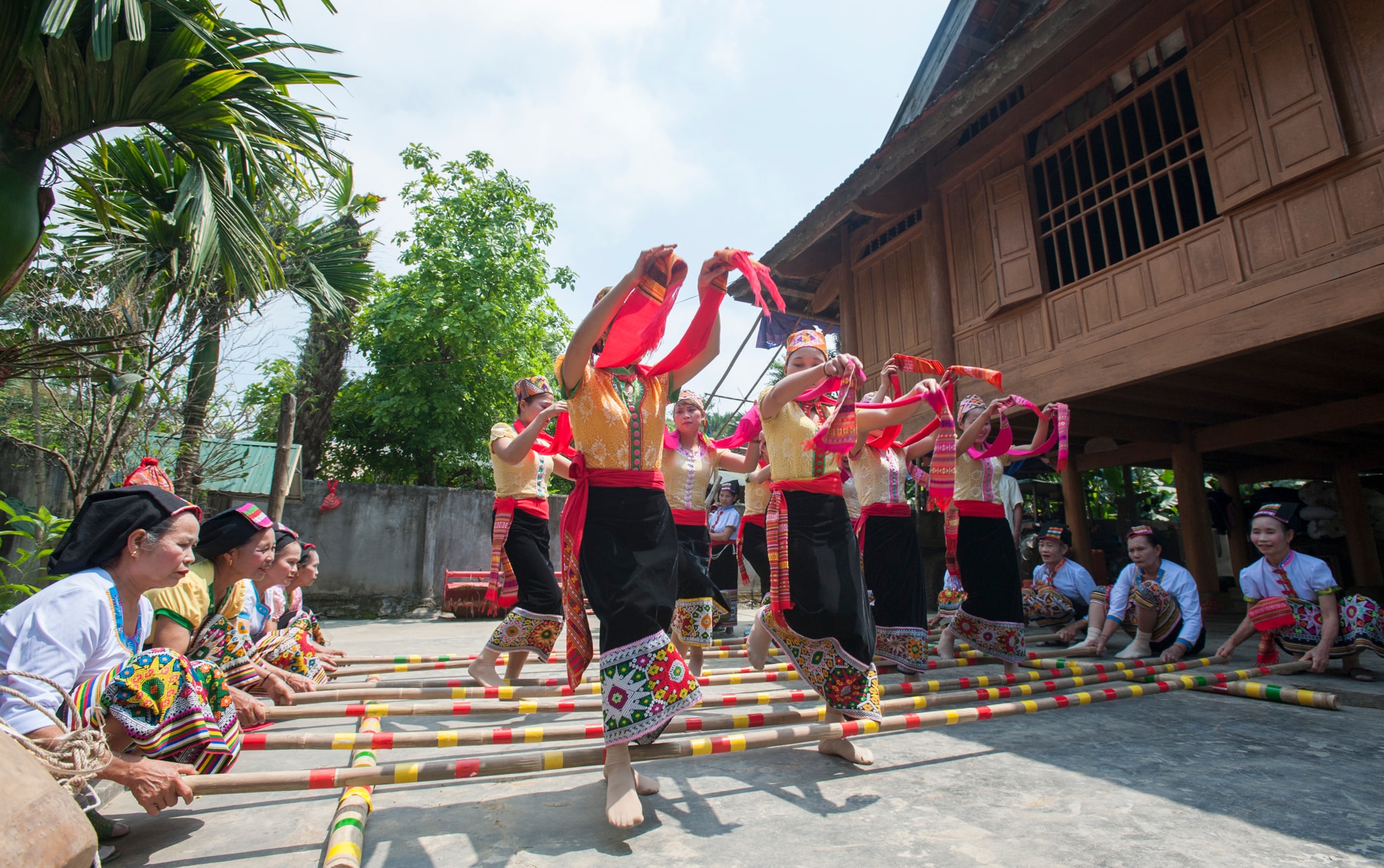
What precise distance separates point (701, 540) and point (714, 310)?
2.55 metres

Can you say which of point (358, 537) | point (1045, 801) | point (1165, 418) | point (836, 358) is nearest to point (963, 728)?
point (1045, 801)

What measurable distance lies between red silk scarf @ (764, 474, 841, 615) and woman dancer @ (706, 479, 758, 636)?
3.82 m

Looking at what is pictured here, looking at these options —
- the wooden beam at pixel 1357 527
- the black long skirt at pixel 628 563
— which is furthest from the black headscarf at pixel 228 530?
the wooden beam at pixel 1357 527

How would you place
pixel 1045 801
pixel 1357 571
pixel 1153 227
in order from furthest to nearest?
pixel 1357 571 < pixel 1153 227 < pixel 1045 801

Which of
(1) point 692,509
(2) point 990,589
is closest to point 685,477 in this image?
(1) point 692,509

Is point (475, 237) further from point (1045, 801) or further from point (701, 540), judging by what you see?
point (1045, 801)

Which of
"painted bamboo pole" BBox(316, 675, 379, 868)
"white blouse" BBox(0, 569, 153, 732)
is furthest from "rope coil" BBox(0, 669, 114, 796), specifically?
"painted bamboo pole" BBox(316, 675, 379, 868)

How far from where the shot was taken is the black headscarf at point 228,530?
2.84m

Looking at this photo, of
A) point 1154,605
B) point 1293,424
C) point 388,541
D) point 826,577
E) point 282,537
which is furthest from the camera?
point 388,541

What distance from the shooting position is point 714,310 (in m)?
2.67

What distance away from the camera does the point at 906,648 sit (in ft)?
13.8

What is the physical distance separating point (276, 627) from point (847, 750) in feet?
10.3

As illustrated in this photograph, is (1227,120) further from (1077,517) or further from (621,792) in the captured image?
(621,792)

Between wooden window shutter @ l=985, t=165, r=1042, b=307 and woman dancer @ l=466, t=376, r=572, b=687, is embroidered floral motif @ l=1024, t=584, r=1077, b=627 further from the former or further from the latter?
woman dancer @ l=466, t=376, r=572, b=687
